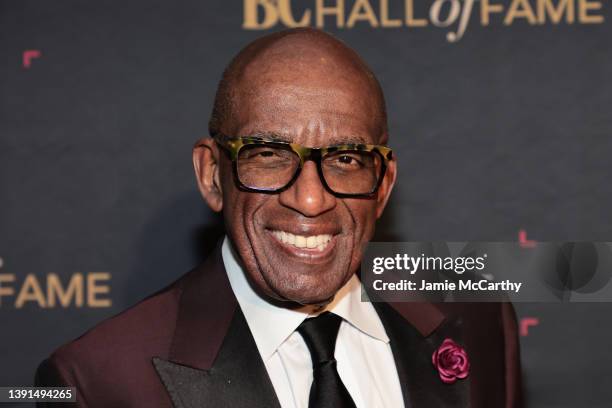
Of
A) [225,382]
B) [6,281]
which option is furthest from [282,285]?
[6,281]

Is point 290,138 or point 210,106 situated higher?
point 210,106

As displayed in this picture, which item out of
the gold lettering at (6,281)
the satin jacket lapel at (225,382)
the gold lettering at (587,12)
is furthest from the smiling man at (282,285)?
the gold lettering at (587,12)

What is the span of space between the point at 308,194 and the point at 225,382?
0.35m

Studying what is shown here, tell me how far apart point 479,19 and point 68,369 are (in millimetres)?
1422

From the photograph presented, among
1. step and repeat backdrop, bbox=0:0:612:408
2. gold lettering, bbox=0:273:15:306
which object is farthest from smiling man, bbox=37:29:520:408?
gold lettering, bbox=0:273:15:306

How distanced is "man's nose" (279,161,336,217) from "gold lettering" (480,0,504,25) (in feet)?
3.57

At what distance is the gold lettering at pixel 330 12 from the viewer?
6.55ft

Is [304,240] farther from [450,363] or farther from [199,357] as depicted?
[450,363]

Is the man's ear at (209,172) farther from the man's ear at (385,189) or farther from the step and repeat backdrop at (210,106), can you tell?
the step and repeat backdrop at (210,106)

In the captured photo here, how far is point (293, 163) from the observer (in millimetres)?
1140

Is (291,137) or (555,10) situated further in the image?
(555,10)

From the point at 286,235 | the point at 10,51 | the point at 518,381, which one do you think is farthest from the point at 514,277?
the point at 10,51

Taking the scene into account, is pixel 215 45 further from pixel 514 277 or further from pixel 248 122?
pixel 514 277

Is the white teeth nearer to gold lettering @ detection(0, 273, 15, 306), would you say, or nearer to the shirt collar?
the shirt collar
